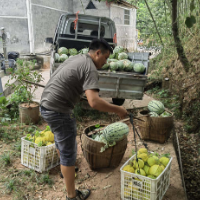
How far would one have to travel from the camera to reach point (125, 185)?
2713mm

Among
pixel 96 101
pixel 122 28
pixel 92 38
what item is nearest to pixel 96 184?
pixel 96 101

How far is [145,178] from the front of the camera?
8.20 feet

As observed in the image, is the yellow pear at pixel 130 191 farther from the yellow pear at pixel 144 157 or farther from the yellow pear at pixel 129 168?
the yellow pear at pixel 144 157

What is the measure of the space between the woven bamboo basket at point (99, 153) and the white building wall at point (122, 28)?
1332 cm

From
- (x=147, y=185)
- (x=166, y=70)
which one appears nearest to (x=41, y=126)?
(x=147, y=185)

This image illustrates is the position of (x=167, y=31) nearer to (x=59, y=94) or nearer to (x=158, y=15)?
(x=158, y=15)

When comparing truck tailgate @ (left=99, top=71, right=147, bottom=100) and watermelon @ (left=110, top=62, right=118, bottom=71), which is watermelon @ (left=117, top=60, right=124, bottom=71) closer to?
watermelon @ (left=110, top=62, right=118, bottom=71)

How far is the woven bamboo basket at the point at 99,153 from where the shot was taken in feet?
10.4

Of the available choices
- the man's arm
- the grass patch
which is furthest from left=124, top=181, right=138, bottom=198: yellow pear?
the grass patch

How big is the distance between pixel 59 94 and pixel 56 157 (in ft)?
4.99

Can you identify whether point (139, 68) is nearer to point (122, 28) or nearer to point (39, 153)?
point (39, 153)

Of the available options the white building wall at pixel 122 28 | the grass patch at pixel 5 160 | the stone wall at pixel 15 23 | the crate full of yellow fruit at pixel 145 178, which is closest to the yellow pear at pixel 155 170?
the crate full of yellow fruit at pixel 145 178

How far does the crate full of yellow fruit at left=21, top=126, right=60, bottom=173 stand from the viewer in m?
3.34

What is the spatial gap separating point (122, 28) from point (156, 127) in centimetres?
1454
